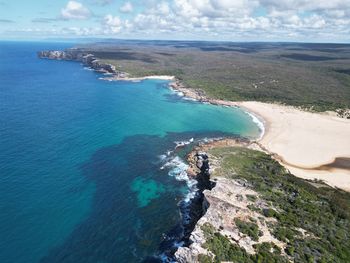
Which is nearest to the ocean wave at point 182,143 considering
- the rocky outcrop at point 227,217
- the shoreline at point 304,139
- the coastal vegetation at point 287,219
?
the coastal vegetation at point 287,219

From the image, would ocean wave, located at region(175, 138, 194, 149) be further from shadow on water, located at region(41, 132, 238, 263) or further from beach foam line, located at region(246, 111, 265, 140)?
beach foam line, located at region(246, 111, 265, 140)

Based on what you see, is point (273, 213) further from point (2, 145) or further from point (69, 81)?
point (69, 81)

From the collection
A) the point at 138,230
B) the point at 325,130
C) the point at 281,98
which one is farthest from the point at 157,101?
the point at 138,230

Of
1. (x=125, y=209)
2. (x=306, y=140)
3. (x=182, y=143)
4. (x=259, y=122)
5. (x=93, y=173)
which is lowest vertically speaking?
(x=259, y=122)

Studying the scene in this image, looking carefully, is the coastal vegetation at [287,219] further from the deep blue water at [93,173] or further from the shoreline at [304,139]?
the deep blue water at [93,173]

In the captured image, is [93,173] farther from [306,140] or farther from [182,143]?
[306,140]

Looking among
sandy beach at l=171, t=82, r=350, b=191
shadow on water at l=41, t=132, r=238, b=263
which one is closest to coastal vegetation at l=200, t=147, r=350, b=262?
sandy beach at l=171, t=82, r=350, b=191

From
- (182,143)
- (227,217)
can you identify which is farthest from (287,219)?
(182,143)
